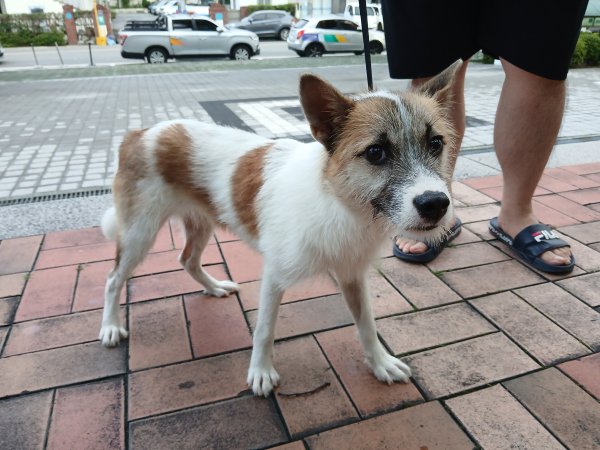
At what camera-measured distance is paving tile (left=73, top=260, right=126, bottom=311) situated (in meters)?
2.70

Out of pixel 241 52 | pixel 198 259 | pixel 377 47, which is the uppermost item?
pixel 198 259

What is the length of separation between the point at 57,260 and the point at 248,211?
1654mm

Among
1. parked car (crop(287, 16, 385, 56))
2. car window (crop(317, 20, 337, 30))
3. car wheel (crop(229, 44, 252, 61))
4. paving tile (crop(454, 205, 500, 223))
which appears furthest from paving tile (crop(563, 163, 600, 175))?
car window (crop(317, 20, 337, 30))

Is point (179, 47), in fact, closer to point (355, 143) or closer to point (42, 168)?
point (42, 168)

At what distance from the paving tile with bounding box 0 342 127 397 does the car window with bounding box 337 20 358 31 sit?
20.3 metres

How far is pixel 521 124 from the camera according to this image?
3.01 m

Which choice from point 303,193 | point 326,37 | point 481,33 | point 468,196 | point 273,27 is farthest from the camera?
point 273,27

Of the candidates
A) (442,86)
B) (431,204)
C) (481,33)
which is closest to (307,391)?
(431,204)

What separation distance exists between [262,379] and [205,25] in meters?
19.5

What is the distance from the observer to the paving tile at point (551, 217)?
3.57m

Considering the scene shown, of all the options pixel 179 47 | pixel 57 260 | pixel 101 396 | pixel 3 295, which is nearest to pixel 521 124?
pixel 101 396

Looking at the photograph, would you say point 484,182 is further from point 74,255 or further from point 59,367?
point 59,367

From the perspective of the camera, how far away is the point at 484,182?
438 centimetres

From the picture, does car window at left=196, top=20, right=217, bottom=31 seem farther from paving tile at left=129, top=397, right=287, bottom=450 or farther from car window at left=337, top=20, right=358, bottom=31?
paving tile at left=129, top=397, right=287, bottom=450
